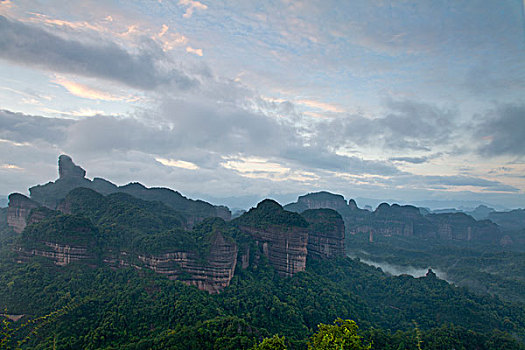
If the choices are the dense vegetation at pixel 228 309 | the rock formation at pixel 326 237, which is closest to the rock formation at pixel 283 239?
the dense vegetation at pixel 228 309

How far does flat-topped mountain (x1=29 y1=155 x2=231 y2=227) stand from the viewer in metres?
127

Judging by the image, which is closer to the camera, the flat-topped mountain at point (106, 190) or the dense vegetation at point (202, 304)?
the dense vegetation at point (202, 304)

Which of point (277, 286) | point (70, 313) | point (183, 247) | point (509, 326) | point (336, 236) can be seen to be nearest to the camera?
point (70, 313)

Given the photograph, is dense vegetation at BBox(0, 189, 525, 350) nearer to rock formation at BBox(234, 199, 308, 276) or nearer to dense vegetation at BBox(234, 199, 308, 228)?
dense vegetation at BBox(234, 199, 308, 228)

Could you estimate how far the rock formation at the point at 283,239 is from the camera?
82.1 m

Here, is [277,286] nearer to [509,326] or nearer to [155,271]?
[155,271]

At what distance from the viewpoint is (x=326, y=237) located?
108000 mm

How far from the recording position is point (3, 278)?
192ft

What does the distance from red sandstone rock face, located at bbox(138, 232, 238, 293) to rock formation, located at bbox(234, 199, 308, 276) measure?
18.9 metres

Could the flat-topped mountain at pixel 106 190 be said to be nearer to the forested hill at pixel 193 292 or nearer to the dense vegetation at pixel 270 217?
the forested hill at pixel 193 292

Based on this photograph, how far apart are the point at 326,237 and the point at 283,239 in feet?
99.7

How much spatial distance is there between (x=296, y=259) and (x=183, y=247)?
3079 centimetres

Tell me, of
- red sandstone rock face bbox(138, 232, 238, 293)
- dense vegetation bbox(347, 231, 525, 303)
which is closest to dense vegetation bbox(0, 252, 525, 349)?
red sandstone rock face bbox(138, 232, 238, 293)

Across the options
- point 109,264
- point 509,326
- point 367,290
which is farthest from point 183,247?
point 509,326
